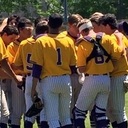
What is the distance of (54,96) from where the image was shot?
9.24 metres

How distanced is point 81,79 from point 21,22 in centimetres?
154

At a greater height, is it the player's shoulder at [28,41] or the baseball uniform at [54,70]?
the player's shoulder at [28,41]

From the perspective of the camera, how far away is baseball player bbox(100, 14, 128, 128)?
33.1 feet

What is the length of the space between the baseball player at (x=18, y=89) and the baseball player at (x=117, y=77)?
54.0 inches

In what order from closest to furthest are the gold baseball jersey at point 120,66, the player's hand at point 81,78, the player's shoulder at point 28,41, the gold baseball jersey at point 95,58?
the gold baseball jersey at point 95,58, the player's shoulder at point 28,41, the gold baseball jersey at point 120,66, the player's hand at point 81,78

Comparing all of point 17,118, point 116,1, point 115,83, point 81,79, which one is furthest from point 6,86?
point 116,1

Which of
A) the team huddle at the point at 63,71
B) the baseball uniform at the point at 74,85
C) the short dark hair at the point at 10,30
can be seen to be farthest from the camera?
the baseball uniform at the point at 74,85

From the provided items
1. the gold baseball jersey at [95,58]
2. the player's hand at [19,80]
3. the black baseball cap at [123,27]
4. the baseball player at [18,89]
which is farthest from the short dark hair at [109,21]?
the player's hand at [19,80]

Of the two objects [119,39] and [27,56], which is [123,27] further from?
[27,56]

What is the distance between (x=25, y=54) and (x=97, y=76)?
51.8 inches

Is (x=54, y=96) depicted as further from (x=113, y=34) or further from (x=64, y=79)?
(x=113, y=34)

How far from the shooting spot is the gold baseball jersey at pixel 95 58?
9688 mm

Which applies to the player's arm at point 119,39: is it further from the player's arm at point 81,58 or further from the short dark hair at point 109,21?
the player's arm at point 81,58

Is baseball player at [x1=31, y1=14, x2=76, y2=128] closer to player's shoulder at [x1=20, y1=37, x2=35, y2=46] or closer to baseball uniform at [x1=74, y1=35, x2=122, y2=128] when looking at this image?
baseball uniform at [x1=74, y1=35, x2=122, y2=128]
